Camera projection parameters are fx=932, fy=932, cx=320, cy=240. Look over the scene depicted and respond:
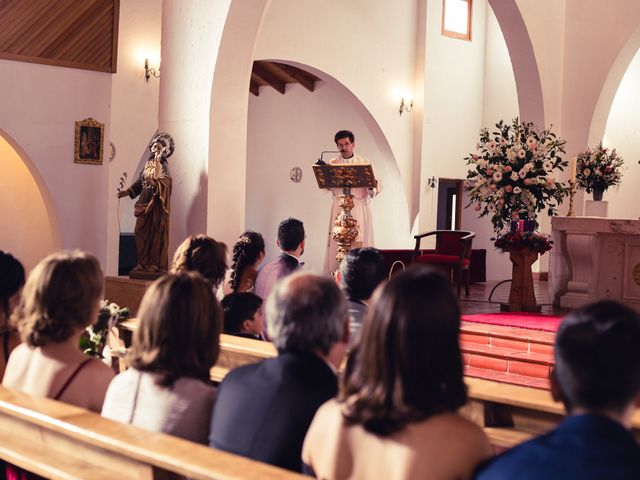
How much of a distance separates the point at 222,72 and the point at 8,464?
5654 millimetres

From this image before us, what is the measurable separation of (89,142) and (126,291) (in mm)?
2409

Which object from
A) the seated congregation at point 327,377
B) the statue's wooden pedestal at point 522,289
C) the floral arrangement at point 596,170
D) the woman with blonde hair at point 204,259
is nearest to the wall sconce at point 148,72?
the floral arrangement at point 596,170

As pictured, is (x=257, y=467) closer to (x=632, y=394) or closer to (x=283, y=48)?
(x=632, y=394)

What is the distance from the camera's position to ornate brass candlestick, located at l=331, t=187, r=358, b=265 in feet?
25.9

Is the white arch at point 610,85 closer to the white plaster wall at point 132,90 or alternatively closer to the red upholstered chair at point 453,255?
the red upholstered chair at point 453,255

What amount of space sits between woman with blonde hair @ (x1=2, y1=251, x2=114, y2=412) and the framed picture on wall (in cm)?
709

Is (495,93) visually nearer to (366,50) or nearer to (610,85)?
(366,50)

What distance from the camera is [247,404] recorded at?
237 cm

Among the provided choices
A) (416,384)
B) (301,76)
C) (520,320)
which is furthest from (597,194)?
(301,76)

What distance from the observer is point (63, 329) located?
287 centimetres

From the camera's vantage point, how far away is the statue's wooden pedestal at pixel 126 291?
7.90 metres

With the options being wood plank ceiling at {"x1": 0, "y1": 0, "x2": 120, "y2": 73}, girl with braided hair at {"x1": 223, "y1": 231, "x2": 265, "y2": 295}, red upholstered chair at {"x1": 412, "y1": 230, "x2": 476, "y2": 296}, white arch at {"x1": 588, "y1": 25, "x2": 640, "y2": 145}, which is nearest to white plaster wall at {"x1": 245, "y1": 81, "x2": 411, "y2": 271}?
red upholstered chair at {"x1": 412, "y1": 230, "x2": 476, "y2": 296}

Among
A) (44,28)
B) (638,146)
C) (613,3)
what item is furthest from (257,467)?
(638,146)

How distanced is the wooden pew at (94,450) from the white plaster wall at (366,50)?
11553 millimetres
